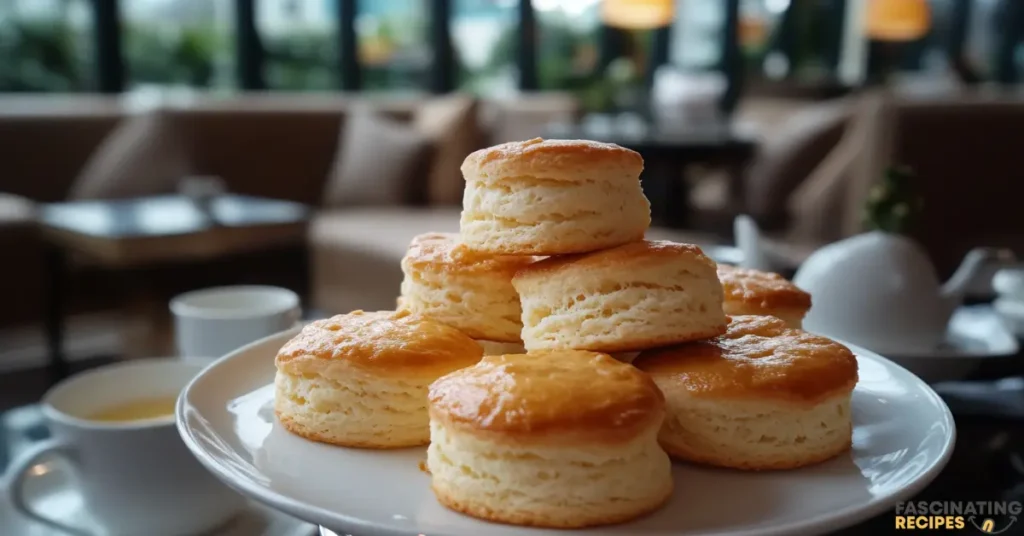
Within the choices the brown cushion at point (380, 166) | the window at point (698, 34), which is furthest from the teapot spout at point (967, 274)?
the window at point (698, 34)

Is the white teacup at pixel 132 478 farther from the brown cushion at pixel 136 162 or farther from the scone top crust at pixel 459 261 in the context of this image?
the brown cushion at pixel 136 162

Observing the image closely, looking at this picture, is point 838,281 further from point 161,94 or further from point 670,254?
point 161,94

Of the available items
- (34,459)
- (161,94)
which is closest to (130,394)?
(34,459)

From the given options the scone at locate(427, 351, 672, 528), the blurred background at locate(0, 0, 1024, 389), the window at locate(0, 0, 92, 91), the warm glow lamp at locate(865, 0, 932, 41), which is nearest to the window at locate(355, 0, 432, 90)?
the blurred background at locate(0, 0, 1024, 389)

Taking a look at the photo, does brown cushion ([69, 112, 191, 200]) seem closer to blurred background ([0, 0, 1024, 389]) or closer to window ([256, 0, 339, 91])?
blurred background ([0, 0, 1024, 389])

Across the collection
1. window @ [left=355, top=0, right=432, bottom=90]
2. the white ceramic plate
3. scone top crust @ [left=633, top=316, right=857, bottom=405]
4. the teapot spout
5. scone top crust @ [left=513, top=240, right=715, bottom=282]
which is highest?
window @ [left=355, top=0, right=432, bottom=90]

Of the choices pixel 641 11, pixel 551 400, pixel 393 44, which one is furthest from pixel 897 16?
pixel 551 400
